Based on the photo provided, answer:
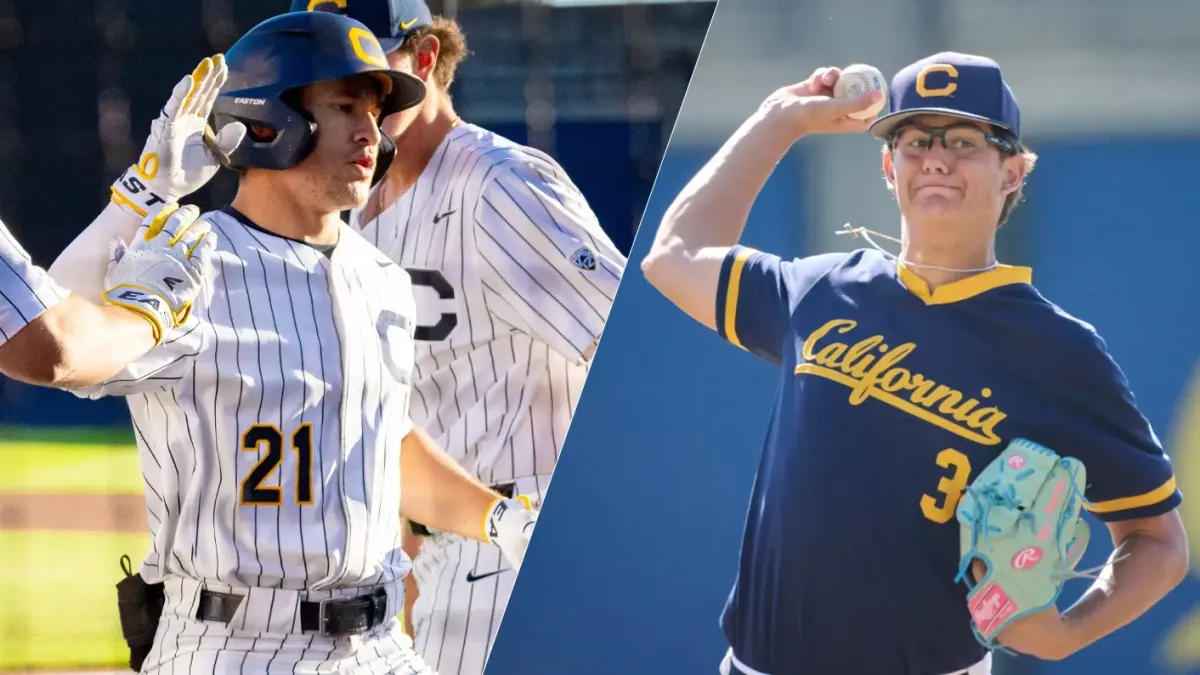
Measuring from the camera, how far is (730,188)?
2029mm

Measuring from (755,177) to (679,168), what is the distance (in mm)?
119

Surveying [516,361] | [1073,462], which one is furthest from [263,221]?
[1073,462]

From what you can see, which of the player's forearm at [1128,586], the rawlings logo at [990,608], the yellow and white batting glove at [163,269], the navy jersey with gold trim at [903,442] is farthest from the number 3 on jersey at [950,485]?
the yellow and white batting glove at [163,269]

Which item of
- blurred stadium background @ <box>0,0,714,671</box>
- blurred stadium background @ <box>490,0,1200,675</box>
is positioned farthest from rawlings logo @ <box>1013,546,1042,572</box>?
blurred stadium background @ <box>0,0,714,671</box>

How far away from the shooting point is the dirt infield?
90.4 inches

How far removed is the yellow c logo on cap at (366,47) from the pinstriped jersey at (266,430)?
0.25 meters

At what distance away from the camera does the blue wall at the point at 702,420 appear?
1.91 metres

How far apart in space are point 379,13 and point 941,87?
78cm

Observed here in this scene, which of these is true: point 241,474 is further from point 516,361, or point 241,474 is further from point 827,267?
point 827,267

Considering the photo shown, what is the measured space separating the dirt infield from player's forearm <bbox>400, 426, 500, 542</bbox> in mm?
401

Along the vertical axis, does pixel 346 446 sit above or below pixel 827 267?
below

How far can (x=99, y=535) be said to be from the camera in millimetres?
2916

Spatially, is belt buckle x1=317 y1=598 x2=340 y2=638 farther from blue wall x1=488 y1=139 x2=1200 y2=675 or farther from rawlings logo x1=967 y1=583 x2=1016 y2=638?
rawlings logo x1=967 y1=583 x2=1016 y2=638

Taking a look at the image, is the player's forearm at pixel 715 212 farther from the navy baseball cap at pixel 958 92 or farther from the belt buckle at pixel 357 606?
the belt buckle at pixel 357 606
